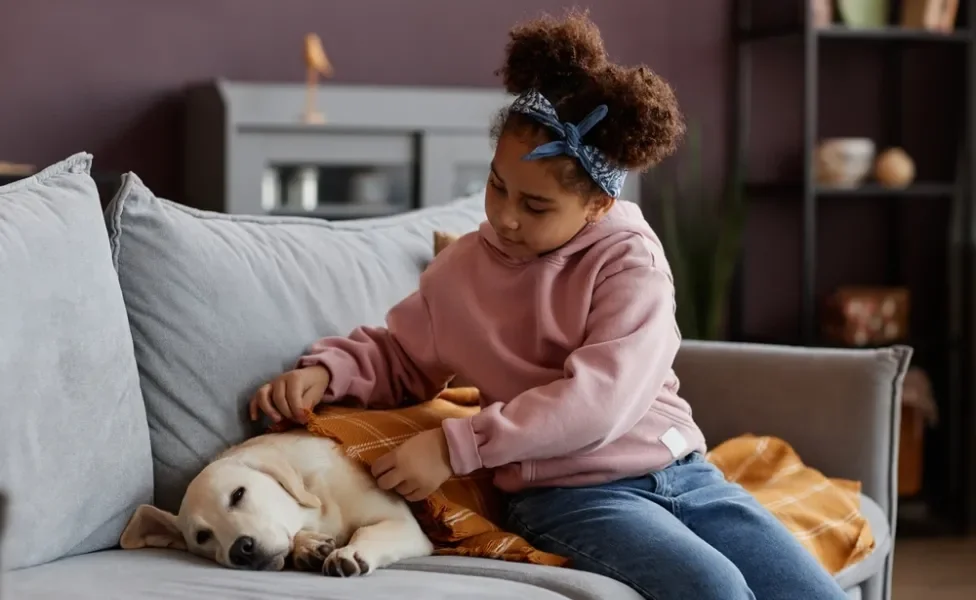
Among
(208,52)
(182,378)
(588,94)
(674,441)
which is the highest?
(208,52)

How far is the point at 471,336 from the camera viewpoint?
71.2 inches

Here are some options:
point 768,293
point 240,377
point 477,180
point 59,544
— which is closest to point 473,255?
point 240,377

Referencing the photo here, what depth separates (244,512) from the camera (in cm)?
155

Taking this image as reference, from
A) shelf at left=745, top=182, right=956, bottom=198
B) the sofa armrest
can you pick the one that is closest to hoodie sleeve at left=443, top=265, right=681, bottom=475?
the sofa armrest

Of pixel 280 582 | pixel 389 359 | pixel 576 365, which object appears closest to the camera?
pixel 280 582

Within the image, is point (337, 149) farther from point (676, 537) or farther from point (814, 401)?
point (676, 537)

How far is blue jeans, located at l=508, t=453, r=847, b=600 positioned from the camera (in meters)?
1.58

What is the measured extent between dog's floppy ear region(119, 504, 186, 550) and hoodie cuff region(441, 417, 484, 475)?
35cm

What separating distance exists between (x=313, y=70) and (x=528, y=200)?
2.07m

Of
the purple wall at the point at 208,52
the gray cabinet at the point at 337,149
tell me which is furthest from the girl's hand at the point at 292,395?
the purple wall at the point at 208,52

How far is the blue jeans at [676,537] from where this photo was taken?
1578mm

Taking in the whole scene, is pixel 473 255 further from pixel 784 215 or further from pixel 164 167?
pixel 784 215

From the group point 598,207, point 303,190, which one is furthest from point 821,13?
point 598,207

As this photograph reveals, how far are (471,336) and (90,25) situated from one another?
2.34m
